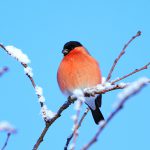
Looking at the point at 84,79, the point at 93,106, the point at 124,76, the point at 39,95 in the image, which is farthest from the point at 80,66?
the point at 124,76

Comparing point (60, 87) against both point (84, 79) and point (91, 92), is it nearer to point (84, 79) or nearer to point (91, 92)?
point (84, 79)

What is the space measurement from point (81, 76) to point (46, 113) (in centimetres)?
135

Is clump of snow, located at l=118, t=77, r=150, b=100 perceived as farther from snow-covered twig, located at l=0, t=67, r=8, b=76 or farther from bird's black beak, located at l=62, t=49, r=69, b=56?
bird's black beak, located at l=62, t=49, r=69, b=56

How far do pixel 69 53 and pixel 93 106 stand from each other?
0.88 m

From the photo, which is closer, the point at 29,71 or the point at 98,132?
the point at 98,132

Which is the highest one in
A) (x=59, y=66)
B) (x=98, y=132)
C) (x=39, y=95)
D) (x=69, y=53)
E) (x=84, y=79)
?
(x=69, y=53)

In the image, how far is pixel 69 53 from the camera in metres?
4.18

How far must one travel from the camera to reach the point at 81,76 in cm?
343

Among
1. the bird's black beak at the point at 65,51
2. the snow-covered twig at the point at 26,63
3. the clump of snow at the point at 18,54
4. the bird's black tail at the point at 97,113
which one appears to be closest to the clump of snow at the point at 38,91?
the snow-covered twig at the point at 26,63

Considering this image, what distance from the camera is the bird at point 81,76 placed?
339 centimetres

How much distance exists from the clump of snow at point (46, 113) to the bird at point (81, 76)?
107 cm

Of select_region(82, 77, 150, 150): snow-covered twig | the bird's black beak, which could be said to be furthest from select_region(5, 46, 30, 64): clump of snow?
the bird's black beak

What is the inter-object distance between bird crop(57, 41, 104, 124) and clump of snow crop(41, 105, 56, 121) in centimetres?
107

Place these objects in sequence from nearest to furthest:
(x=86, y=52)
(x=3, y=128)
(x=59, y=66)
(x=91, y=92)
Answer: (x=3, y=128)
(x=91, y=92)
(x=59, y=66)
(x=86, y=52)
